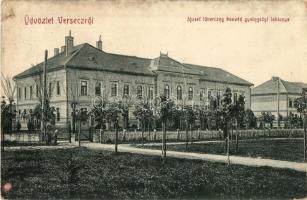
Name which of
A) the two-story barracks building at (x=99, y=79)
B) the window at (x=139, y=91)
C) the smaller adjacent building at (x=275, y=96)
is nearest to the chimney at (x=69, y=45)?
the two-story barracks building at (x=99, y=79)

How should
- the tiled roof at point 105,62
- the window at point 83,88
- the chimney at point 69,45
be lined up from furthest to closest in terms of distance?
the window at point 83,88 < the tiled roof at point 105,62 < the chimney at point 69,45

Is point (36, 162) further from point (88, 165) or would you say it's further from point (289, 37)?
point (289, 37)

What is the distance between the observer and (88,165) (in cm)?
1288

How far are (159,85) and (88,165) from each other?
2762cm

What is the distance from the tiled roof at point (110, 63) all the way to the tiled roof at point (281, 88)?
8703 millimetres

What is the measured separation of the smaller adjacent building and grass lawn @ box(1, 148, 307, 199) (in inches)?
1534

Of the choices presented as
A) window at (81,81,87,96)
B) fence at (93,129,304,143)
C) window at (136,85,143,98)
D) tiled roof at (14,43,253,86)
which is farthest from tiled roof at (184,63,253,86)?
window at (81,81,87,96)

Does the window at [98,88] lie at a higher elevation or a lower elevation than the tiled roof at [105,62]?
lower

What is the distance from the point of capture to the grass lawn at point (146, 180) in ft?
30.4

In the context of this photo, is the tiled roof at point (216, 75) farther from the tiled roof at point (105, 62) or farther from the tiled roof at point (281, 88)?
the tiled roof at point (105, 62)

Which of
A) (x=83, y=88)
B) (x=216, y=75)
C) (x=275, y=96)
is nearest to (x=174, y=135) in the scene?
(x=83, y=88)

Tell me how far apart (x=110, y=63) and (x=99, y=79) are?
1.98 metres

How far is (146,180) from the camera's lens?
34.6 feet

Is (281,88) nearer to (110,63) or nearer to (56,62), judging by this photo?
(110,63)
